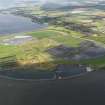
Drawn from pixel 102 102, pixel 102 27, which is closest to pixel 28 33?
pixel 102 27

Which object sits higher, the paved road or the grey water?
the paved road

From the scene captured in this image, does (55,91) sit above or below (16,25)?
above

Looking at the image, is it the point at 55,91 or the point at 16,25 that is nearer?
the point at 55,91

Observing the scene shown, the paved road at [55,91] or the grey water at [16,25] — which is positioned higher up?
the paved road at [55,91]

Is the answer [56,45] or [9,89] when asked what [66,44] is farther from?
[9,89]

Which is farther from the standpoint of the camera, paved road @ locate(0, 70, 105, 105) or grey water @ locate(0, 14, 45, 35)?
grey water @ locate(0, 14, 45, 35)

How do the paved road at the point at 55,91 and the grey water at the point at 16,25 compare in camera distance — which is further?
the grey water at the point at 16,25
